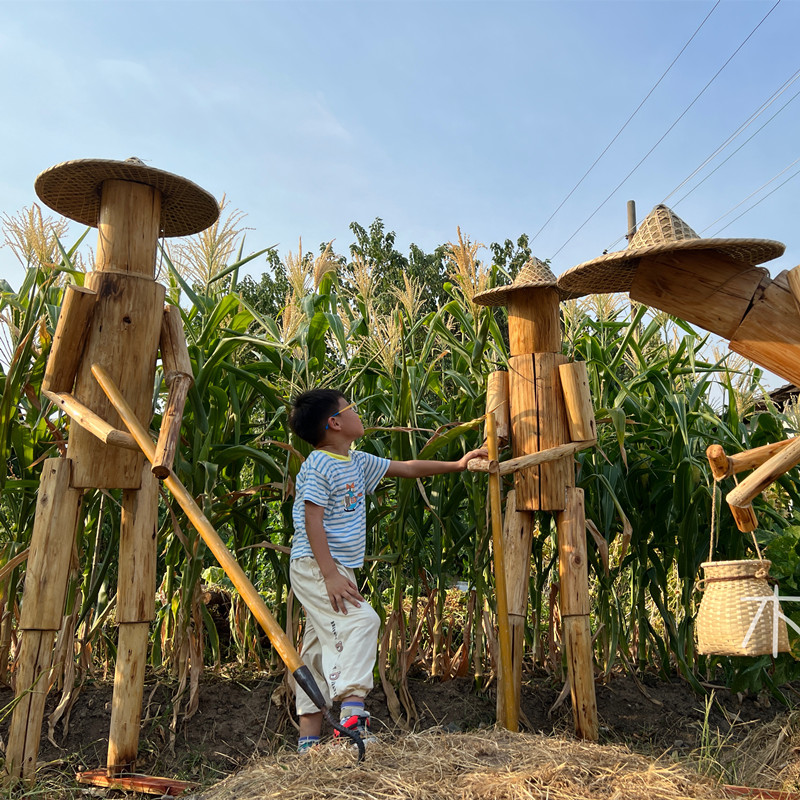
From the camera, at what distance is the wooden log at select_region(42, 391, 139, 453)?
2.27m

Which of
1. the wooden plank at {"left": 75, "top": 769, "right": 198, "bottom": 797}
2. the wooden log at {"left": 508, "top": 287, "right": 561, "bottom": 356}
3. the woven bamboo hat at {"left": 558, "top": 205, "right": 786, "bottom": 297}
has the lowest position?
the wooden plank at {"left": 75, "top": 769, "right": 198, "bottom": 797}

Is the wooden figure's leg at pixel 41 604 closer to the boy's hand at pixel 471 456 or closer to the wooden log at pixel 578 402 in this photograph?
the boy's hand at pixel 471 456

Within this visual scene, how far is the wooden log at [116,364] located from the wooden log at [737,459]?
1873mm

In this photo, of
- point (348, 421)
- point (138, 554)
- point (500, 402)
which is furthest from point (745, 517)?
point (138, 554)

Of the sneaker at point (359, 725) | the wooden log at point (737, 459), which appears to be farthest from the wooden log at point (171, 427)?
the wooden log at point (737, 459)

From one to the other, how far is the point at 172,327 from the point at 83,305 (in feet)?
1.00

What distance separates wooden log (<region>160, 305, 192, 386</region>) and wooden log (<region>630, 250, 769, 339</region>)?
154 centimetres

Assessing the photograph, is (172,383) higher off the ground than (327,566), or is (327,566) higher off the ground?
(172,383)

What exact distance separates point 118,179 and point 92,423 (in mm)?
935

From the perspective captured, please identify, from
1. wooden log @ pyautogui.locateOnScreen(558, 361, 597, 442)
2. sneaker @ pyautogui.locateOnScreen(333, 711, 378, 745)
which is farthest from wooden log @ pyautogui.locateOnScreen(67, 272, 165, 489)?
wooden log @ pyautogui.locateOnScreen(558, 361, 597, 442)

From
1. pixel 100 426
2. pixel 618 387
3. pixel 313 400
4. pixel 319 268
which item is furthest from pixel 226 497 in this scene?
pixel 618 387

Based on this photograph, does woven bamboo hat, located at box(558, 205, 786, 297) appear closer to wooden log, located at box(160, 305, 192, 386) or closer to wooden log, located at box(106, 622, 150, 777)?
wooden log, located at box(160, 305, 192, 386)

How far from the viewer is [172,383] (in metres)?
2.52

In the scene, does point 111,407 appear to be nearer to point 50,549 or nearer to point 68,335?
point 68,335
